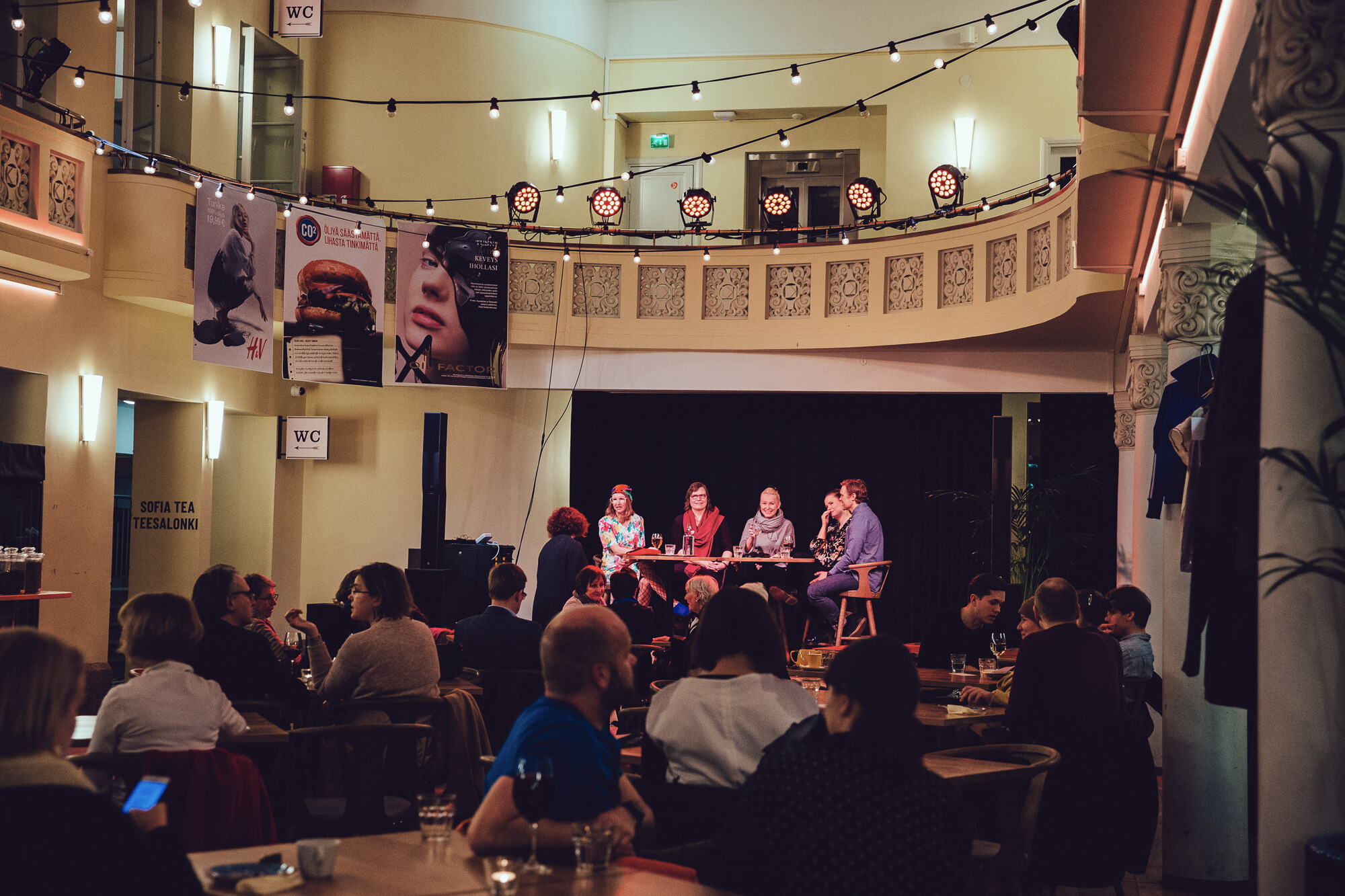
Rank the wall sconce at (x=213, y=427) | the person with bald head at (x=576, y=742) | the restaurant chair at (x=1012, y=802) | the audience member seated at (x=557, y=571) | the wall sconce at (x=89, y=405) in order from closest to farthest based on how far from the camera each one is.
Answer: the person with bald head at (x=576, y=742)
the restaurant chair at (x=1012, y=802)
the audience member seated at (x=557, y=571)
the wall sconce at (x=89, y=405)
the wall sconce at (x=213, y=427)

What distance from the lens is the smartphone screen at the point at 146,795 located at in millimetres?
2314

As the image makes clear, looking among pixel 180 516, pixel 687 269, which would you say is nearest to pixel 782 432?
pixel 687 269

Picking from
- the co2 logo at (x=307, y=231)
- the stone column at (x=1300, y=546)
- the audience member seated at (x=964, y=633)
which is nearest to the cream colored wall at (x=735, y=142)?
the co2 logo at (x=307, y=231)

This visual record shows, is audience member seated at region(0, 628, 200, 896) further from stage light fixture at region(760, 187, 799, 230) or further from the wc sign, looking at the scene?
the wc sign

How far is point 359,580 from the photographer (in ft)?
15.8

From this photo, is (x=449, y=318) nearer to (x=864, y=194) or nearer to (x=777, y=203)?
(x=777, y=203)

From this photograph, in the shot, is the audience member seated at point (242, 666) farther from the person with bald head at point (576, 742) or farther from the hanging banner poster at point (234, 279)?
the hanging banner poster at point (234, 279)

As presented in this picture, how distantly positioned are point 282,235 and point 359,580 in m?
6.97

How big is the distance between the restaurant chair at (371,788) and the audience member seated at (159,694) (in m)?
0.69

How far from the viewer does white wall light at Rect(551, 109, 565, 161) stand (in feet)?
43.6

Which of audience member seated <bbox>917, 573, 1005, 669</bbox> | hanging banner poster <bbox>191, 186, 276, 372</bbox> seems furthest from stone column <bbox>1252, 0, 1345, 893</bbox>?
hanging banner poster <bbox>191, 186, 276, 372</bbox>

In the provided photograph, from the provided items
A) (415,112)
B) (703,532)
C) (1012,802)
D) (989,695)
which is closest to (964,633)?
(989,695)

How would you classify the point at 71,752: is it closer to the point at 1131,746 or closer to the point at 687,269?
the point at 1131,746

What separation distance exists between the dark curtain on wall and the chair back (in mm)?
6868
